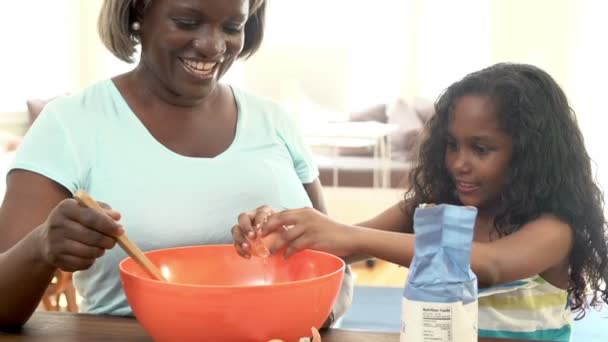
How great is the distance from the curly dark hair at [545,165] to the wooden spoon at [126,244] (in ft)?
2.19

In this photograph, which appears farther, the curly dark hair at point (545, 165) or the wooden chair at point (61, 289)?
the wooden chair at point (61, 289)

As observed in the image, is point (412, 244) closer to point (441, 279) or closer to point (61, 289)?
point (441, 279)

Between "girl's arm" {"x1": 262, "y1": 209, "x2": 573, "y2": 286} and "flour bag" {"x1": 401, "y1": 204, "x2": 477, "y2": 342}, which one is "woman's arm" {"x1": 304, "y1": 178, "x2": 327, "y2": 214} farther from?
"flour bag" {"x1": 401, "y1": 204, "x2": 477, "y2": 342}

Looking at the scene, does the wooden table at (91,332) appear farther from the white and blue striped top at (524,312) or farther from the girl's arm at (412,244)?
the white and blue striped top at (524,312)

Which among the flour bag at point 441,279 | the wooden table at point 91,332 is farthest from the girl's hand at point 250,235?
the flour bag at point 441,279

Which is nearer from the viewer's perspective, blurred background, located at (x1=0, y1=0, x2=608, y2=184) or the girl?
the girl

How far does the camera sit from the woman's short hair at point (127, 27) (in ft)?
4.57

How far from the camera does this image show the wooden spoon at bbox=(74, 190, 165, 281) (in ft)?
3.19

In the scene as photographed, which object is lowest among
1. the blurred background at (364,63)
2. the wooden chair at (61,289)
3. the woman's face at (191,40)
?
the wooden chair at (61,289)

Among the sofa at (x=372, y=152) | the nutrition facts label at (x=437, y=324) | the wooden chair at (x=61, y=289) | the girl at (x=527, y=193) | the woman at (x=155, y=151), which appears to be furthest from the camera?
the sofa at (x=372, y=152)

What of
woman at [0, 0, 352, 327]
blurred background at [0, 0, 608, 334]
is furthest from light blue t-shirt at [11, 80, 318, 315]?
blurred background at [0, 0, 608, 334]

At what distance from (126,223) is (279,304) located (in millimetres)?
438

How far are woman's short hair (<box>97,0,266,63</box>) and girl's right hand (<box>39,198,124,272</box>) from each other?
0.47m

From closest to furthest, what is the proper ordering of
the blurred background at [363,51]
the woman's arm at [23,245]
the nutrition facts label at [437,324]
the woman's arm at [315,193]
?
the nutrition facts label at [437,324], the woman's arm at [23,245], the woman's arm at [315,193], the blurred background at [363,51]
